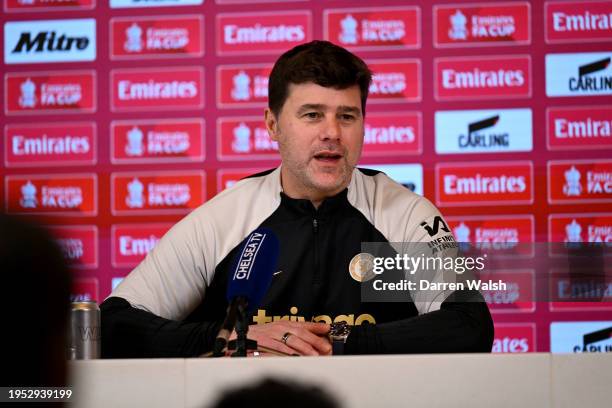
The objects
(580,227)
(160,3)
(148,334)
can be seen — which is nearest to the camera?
(148,334)

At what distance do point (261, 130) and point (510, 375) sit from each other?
235 centimetres

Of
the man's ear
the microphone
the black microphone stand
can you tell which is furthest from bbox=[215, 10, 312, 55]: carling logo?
the black microphone stand

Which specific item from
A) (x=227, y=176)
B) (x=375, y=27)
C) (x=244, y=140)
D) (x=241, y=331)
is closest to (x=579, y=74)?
(x=375, y=27)

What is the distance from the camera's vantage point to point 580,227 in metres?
3.33

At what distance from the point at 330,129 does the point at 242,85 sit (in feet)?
5.06

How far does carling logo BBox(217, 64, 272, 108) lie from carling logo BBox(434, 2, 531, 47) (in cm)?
72

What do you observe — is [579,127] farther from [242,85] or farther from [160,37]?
[160,37]

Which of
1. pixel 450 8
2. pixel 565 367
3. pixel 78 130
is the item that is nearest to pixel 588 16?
pixel 450 8

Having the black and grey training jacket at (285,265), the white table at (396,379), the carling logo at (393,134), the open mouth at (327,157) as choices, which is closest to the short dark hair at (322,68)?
the open mouth at (327,157)

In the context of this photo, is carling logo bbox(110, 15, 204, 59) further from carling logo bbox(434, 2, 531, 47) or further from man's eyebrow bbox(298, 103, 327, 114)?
man's eyebrow bbox(298, 103, 327, 114)

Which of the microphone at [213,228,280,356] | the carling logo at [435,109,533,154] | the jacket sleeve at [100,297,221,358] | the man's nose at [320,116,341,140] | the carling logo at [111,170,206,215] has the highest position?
the carling logo at [435,109,533,154]

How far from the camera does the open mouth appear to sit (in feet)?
6.47

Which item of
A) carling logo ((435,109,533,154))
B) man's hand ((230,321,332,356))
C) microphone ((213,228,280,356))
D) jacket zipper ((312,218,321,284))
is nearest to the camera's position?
microphone ((213,228,280,356))

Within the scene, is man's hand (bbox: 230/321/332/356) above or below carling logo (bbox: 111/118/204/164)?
below
